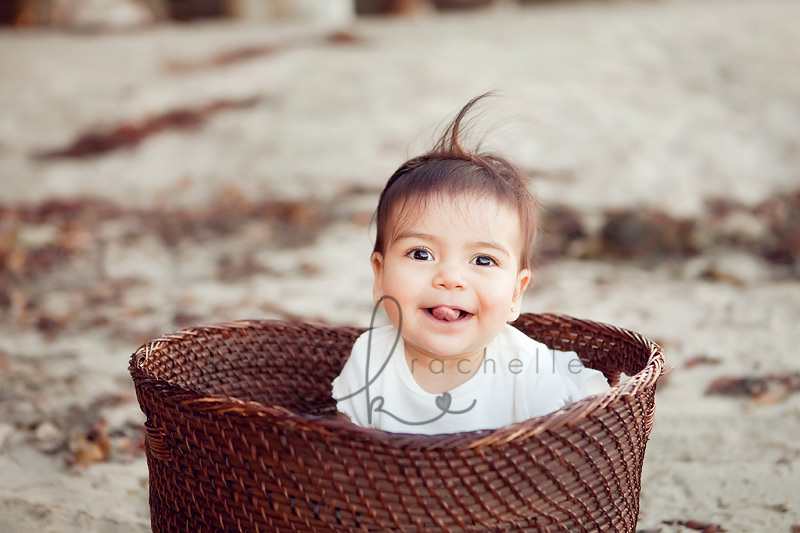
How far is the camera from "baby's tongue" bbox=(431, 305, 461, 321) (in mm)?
2010

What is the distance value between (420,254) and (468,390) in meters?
0.39

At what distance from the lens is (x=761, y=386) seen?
332cm

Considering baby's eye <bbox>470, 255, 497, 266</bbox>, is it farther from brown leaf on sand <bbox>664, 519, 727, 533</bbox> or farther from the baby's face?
brown leaf on sand <bbox>664, 519, 727, 533</bbox>

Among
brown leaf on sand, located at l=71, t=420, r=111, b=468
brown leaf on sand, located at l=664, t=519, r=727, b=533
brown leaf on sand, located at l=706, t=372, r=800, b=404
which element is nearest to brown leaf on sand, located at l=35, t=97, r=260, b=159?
brown leaf on sand, located at l=71, t=420, r=111, b=468

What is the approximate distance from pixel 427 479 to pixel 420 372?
665 mm

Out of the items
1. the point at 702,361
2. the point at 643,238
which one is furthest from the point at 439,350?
the point at 643,238

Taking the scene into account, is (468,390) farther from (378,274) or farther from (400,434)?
(400,434)

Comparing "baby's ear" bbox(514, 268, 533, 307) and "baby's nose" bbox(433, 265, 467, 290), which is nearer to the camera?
"baby's nose" bbox(433, 265, 467, 290)

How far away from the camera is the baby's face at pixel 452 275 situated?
6.60 ft

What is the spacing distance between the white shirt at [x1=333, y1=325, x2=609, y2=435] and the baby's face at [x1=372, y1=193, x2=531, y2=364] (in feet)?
0.54

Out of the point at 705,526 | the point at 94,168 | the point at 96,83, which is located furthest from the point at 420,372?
the point at 96,83

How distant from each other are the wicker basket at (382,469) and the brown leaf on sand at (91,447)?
0.93 metres

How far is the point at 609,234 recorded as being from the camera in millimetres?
5629

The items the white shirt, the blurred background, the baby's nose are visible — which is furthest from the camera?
the blurred background
